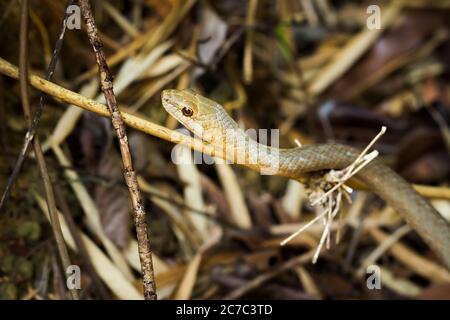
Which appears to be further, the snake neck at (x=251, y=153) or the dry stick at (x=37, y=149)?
the snake neck at (x=251, y=153)

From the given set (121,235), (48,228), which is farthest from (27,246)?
(121,235)

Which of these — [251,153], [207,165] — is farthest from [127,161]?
[207,165]

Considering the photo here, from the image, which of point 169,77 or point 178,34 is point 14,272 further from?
point 178,34

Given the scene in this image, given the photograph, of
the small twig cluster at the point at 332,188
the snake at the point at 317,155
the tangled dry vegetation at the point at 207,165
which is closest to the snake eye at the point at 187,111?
the snake at the point at 317,155

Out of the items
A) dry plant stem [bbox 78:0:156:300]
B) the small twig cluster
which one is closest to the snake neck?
the small twig cluster

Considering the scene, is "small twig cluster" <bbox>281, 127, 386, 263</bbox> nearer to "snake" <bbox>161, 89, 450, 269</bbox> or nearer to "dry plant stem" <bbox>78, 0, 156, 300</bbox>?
"snake" <bbox>161, 89, 450, 269</bbox>

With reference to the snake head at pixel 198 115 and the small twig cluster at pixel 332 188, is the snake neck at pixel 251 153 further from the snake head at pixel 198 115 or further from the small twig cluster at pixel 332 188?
the small twig cluster at pixel 332 188

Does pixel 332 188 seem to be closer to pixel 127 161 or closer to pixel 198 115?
pixel 198 115
